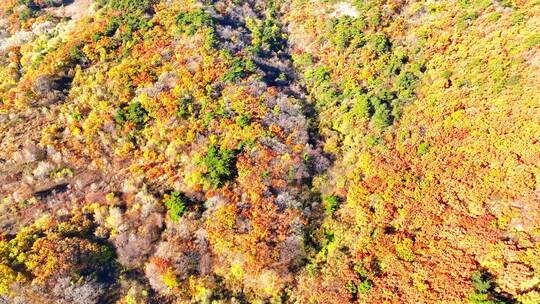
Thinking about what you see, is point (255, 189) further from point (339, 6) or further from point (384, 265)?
point (339, 6)

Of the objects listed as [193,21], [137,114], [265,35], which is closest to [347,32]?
[265,35]

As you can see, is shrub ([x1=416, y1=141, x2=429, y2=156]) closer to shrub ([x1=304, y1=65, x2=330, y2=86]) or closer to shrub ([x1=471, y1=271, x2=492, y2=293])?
shrub ([x1=471, y1=271, x2=492, y2=293])

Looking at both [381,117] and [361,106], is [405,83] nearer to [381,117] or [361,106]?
[361,106]

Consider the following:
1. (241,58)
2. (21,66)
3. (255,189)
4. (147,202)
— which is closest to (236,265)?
(255,189)

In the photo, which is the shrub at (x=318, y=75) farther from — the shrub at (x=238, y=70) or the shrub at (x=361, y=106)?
the shrub at (x=238, y=70)

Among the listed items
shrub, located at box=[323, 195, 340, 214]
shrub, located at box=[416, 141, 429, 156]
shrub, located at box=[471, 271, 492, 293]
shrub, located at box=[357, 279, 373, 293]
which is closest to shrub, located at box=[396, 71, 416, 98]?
shrub, located at box=[416, 141, 429, 156]

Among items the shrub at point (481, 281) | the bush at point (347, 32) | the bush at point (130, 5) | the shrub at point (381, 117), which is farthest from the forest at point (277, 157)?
the bush at point (130, 5)
